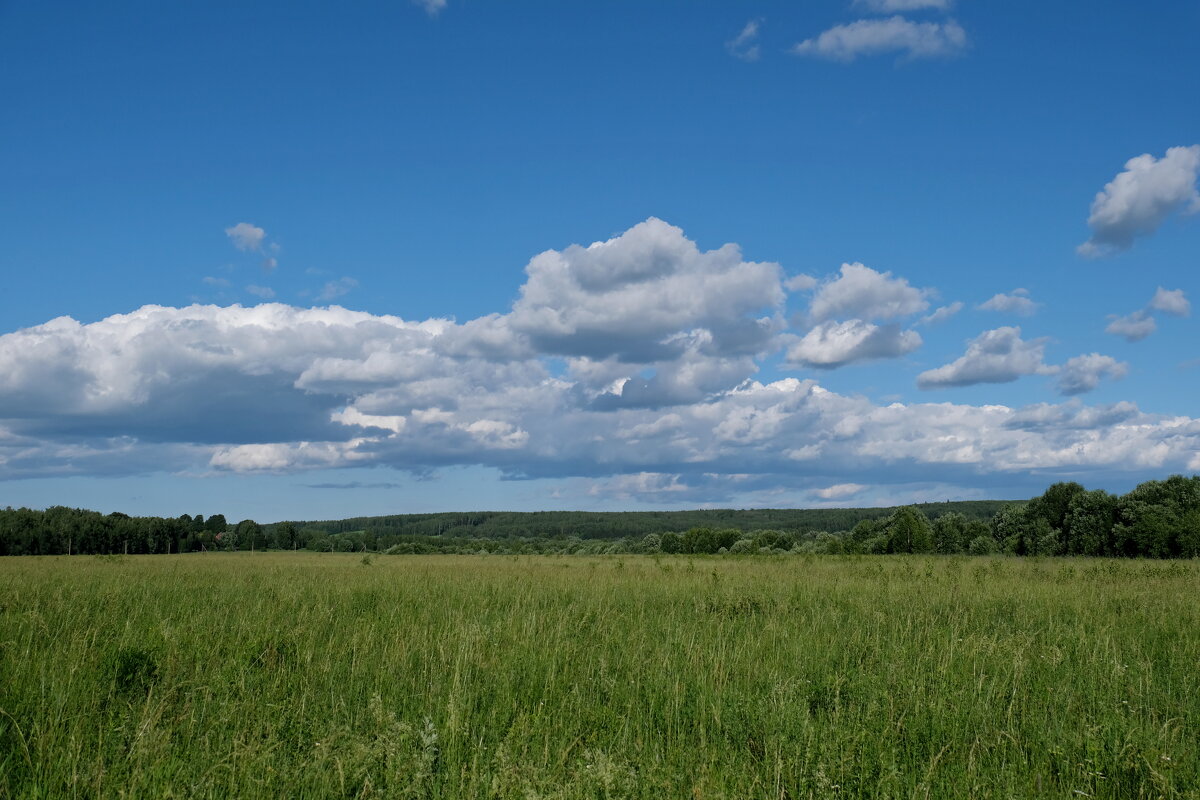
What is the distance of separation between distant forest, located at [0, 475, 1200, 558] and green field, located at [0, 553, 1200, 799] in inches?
1130

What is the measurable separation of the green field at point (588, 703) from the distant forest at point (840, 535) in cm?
2871

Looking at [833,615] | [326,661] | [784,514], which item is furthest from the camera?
[784,514]

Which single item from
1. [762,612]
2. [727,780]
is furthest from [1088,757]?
[762,612]

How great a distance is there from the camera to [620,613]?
1052 centimetres

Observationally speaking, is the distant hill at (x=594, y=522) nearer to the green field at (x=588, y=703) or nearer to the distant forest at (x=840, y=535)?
the distant forest at (x=840, y=535)

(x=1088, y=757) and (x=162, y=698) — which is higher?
(x=162, y=698)

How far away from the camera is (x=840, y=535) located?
58.0 meters

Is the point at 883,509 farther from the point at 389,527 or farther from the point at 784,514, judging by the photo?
the point at 389,527

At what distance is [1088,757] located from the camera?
194 inches

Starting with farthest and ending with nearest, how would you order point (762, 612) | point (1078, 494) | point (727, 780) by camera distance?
point (1078, 494) → point (762, 612) → point (727, 780)

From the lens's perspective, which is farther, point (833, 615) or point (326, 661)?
point (833, 615)

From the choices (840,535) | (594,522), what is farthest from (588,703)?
(594,522)

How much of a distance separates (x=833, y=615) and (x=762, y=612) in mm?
1115

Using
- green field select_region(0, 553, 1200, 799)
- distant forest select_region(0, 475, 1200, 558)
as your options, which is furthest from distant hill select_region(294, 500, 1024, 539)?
green field select_region(0, 553, 1200, 799)
